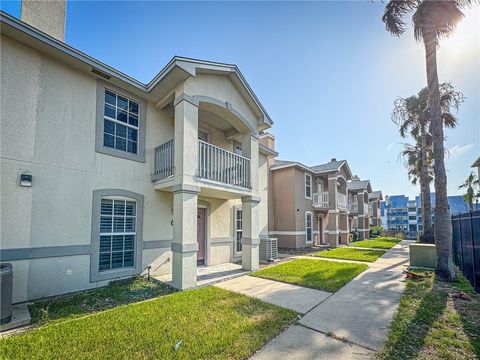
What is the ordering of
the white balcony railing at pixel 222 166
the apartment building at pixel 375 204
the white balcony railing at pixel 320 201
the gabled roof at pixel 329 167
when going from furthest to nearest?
1. the apartment building at pixel 375 204
2. the white balcony railing at pixel 320 201
3. the gabled roof at pixel 329 167
4. the white balcony railing at pixel 222 166

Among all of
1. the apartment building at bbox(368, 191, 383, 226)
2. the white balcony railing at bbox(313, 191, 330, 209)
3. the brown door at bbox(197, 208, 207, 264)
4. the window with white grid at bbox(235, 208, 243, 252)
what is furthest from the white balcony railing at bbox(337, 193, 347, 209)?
A: the apartment building at bbox(368, 191, 383, 226)

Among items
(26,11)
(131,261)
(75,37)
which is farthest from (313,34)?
(131,261)

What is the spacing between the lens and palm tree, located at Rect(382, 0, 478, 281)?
7.99 m

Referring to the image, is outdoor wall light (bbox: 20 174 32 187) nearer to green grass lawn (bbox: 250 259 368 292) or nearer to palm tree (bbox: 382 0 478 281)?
green grass lawn (bbox: 250 259 368 292)

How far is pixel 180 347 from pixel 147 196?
5436mm

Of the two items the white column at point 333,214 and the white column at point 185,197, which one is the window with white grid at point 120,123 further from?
the white column at point 333,214

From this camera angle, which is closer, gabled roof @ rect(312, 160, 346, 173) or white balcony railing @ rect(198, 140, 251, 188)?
white balcony railing @ rect(198, 140, 251, 188)

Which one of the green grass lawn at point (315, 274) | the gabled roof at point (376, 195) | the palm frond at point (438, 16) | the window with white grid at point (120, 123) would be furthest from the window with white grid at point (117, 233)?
the gabled roof at point (376, 195)

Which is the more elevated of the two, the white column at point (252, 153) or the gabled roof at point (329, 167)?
the gabled roof at point (329, 167)

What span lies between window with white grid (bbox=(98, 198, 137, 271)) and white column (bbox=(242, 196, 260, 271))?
163 inches

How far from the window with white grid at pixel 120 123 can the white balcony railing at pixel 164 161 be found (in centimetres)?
77

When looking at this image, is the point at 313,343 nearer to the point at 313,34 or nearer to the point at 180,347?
the point at 180,347

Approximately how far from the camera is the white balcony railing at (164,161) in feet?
25.7

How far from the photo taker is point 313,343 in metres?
3.93
